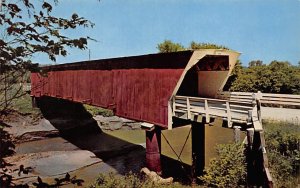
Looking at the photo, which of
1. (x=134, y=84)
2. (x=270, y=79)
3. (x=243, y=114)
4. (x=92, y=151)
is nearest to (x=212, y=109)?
(x=243, y=114)

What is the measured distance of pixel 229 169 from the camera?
10.4 metres

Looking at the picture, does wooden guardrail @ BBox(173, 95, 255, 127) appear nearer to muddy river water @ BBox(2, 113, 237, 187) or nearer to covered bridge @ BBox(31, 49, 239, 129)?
covered bridge @ BBox(31, 49, 239, 129)

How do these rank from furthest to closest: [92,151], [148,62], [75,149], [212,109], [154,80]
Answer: [75,149]
[92,151]
[148,62]
[154,80]
[212,109]

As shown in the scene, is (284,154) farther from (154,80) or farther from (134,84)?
(134,84)

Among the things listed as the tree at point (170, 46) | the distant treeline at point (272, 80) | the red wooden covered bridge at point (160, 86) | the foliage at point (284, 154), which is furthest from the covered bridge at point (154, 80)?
the tree at point (170, 46)

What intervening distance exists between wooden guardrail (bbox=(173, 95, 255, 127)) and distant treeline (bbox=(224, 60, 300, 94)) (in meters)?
17.0

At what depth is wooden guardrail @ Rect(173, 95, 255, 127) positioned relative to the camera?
1085 cm

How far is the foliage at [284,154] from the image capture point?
394 inches

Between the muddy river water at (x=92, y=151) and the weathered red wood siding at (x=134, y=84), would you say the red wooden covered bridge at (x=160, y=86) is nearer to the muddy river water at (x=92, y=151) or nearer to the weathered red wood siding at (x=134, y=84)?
the weathered red wood siding at (x=134, y=84)

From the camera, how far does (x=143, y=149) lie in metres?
23.3

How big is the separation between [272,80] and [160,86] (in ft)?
56.9

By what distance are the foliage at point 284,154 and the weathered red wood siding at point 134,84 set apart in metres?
4.62

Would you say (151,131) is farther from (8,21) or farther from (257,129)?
(8,21)

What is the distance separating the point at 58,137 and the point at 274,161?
2295 centimetres
